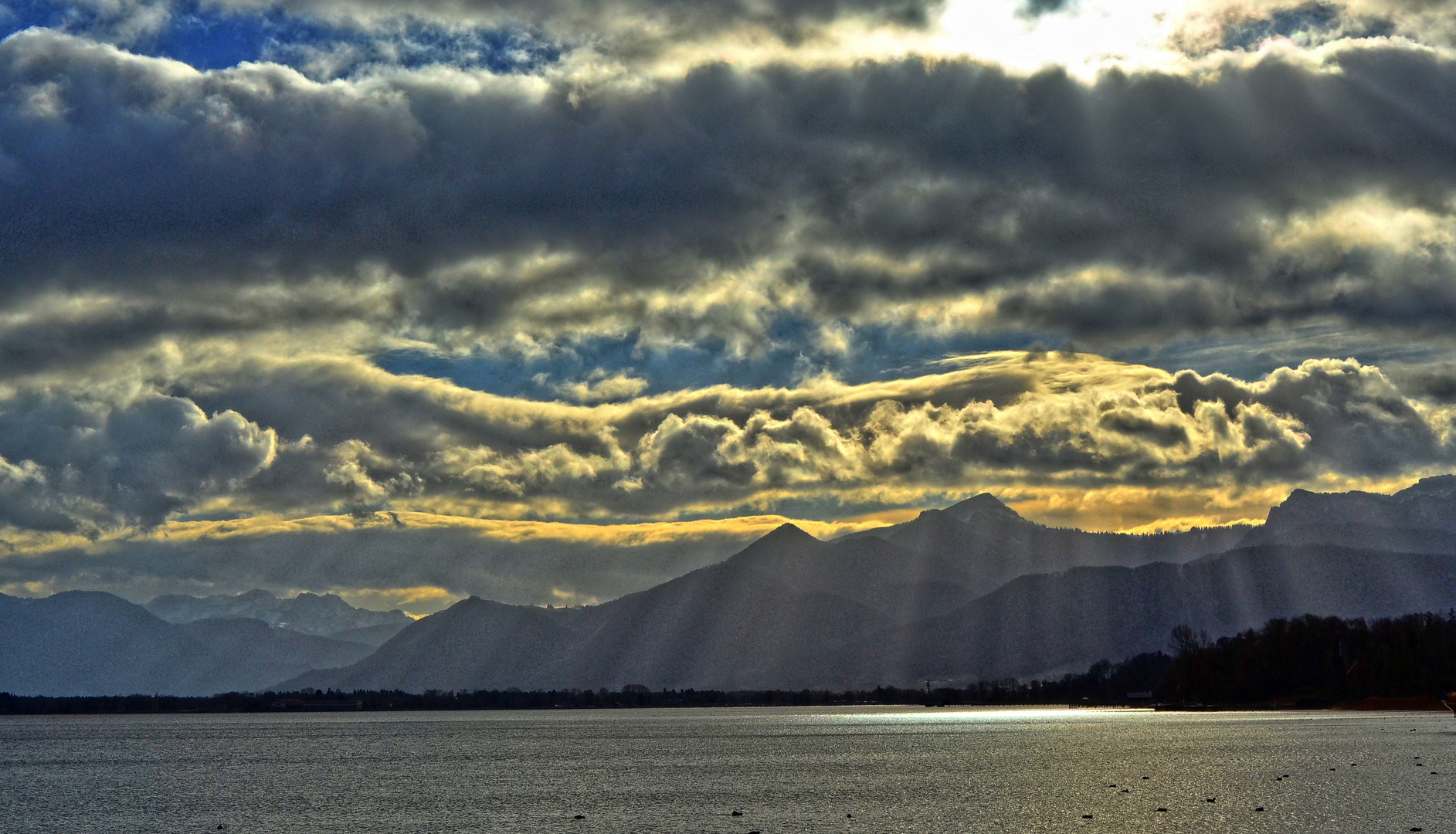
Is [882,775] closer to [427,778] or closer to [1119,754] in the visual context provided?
[1119,754]

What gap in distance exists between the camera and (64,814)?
5133 inches

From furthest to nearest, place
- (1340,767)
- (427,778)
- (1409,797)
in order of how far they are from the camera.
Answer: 1. (427,778)
2. (1340,767)
3. (1409,797)

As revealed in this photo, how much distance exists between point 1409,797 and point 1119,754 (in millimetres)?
72822

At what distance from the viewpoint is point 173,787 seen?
164 metres

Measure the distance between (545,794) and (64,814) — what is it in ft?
152

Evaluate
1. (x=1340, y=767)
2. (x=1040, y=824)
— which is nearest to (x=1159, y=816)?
(x=1040, y=824)

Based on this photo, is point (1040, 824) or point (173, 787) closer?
point (1040, 824)

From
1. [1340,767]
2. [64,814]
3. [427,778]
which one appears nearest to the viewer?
[64,814]

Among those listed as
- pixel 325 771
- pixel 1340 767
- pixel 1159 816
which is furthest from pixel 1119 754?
pixel 325 771

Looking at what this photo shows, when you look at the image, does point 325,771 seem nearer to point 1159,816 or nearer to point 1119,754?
point 1119,754

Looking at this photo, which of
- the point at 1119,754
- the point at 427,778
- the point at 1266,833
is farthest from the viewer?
the point at 1119,754

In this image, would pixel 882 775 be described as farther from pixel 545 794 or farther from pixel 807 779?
pixel 545 794

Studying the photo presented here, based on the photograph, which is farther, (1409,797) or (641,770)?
(641,770)

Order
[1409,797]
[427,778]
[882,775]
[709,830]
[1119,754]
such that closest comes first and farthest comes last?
1. [709,830]
2. [1409,797]
3. [882,775]
4. [427,778]
5. [1119,754]
